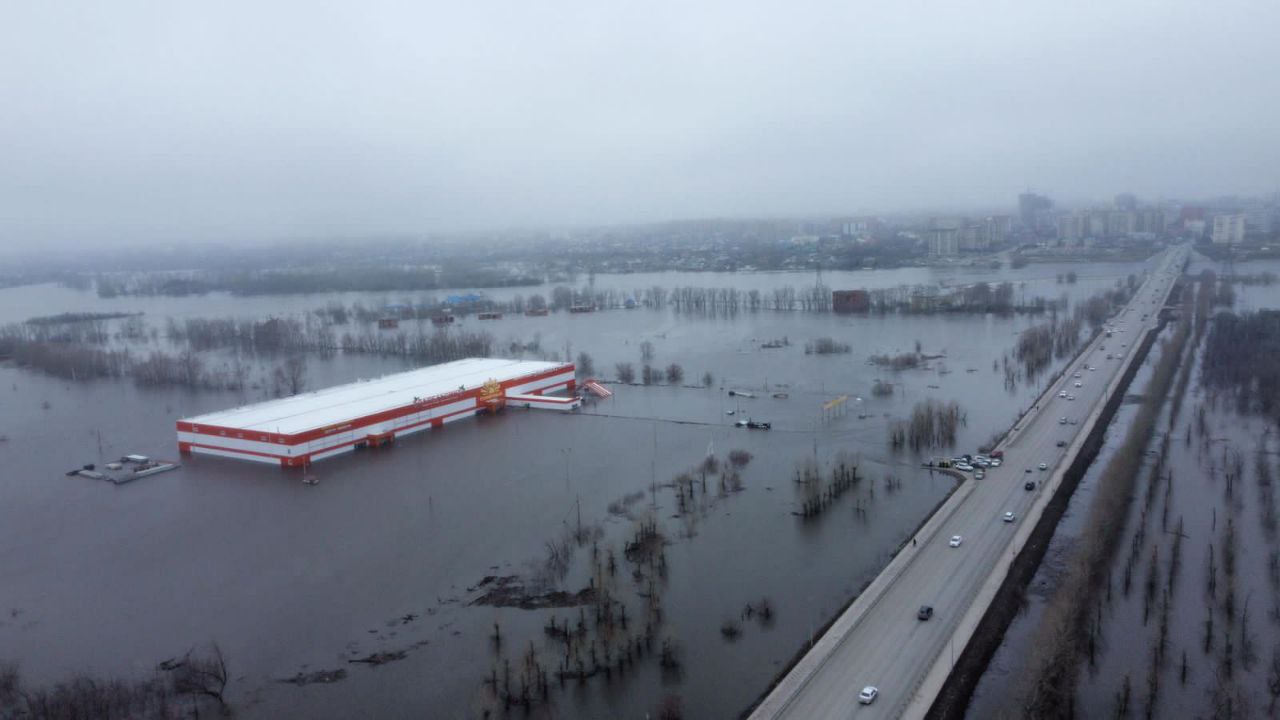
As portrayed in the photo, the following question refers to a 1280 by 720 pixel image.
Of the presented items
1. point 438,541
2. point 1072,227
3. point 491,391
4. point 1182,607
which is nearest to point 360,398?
point 491,391

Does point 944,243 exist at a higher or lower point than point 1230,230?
lower

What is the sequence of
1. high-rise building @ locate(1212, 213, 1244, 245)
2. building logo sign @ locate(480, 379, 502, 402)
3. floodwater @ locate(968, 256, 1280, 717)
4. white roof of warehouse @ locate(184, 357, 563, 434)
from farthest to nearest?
1. high-rise building @ locate(1212, 213, 1244, 245)
2. building logo sign @ locate(480, 379, 502, 402)
3. white roof of warehouse @ locate(184, 357, 563, 434)
4. floodwater @ locate(968, 256, 1280, 717)

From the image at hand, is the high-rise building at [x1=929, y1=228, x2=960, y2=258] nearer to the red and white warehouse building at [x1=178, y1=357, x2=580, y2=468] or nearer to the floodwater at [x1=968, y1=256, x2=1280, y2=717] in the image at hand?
the red and white warehouse building at [x1=178, y1=357, x2=580, y2=468]

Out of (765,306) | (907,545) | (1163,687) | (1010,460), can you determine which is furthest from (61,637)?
(765,306)

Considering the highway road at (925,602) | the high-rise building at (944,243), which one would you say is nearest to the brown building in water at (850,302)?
the highway road at (925,602)

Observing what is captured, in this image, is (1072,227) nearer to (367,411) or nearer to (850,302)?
(850,302)

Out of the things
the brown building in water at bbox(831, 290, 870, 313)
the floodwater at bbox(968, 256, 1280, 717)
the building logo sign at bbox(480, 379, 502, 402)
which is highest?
the brown building in water at bbox(831, 290, 870, 313)

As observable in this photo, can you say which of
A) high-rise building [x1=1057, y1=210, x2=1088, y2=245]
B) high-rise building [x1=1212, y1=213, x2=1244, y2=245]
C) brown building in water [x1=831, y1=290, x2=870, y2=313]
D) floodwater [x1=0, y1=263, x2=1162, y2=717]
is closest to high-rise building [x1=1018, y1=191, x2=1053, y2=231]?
high-rise building [x1=1057, y1=210, x2=1088, y2=245]

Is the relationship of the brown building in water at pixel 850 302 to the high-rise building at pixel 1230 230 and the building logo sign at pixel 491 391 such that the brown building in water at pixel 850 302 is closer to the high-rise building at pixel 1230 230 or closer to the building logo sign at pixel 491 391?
the building logo sign at pixel 491 391
